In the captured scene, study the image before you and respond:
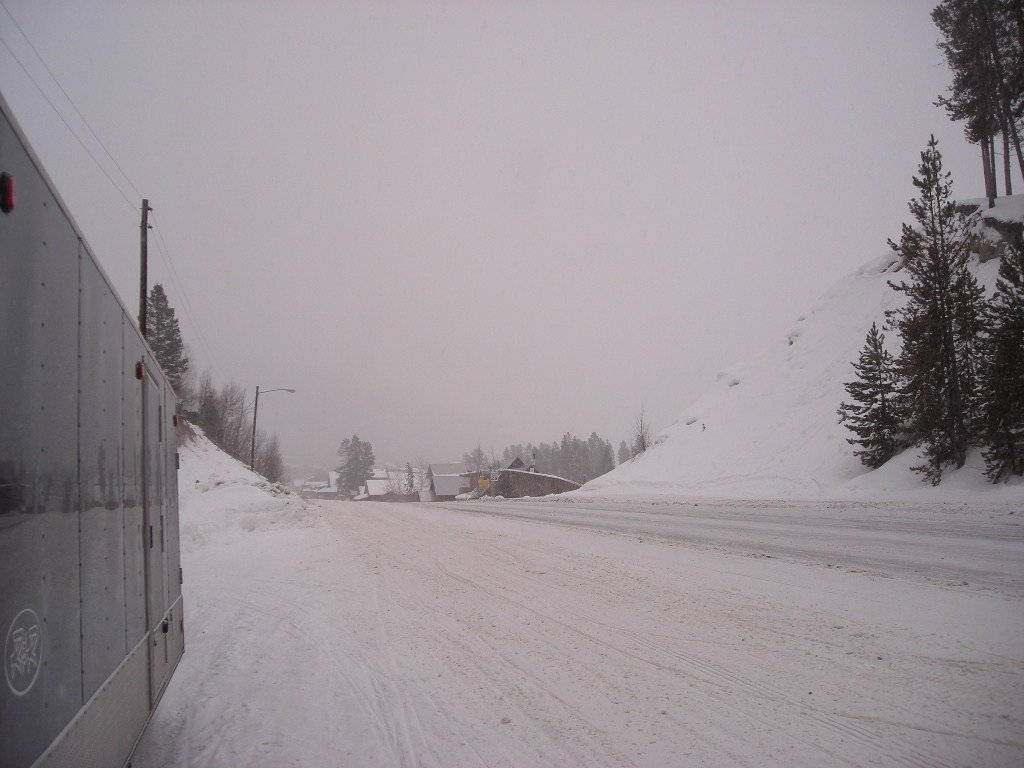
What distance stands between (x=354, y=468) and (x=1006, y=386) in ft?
369

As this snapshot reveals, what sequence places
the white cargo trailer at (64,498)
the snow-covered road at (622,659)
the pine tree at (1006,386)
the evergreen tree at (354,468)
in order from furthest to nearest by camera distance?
the evergreen tree at (354,468) < the pine tree at (1006,386) < the snow-covered road at (622,659) < the white cargo trailer at (64,498)

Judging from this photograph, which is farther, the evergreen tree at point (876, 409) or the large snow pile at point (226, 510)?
the evergreen tree at point (876, 409)

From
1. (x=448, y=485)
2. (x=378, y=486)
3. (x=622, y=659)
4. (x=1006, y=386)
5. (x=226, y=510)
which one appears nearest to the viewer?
(x=622, y=659)

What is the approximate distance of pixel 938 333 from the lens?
57.7 ft

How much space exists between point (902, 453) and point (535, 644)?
19239 mm

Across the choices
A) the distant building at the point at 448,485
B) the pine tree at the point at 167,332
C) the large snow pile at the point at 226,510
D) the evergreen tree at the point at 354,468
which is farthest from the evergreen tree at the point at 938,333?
the evergreen tree at the point at 354,468

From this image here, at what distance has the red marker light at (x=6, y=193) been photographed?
198 centimetres

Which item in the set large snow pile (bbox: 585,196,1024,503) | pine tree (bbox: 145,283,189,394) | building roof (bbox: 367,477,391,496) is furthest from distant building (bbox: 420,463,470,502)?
large snow pile (bbox: 585,196,1024,503)

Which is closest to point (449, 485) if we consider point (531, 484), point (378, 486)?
point (378, 486)

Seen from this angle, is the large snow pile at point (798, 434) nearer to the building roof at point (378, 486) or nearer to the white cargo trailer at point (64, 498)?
the white cargo trailer at point (64, 498)

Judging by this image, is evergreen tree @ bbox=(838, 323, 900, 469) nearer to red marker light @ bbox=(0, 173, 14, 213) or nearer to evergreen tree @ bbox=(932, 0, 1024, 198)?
evergreen tree @ bbox=(932, 0, 1024, 198)

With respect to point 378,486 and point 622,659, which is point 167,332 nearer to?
point 622,659

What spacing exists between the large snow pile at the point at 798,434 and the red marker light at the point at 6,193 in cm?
1741

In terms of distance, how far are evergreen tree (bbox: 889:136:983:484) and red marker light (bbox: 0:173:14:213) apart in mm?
20610
